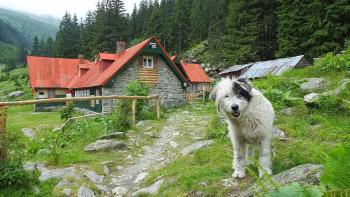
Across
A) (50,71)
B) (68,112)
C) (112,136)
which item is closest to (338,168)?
(112,136)

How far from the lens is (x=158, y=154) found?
33.4 feet

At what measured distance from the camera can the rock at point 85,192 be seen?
22.2ft

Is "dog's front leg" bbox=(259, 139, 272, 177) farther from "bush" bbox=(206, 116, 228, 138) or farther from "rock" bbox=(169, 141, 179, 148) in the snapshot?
"rock" bbox=(169, 141, 179, 148)

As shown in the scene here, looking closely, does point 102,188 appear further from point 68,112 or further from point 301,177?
point 68,112

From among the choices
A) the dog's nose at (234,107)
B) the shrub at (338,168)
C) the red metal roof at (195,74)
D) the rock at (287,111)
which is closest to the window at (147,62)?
the red metal roof at (195,74)

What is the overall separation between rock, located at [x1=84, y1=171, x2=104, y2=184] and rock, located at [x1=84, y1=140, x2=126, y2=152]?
83.7 inches

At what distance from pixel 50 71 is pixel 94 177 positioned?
44.7m

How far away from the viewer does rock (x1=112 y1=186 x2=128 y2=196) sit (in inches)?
277

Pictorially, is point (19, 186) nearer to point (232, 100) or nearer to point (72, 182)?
point (72, 182)

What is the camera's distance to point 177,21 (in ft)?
273

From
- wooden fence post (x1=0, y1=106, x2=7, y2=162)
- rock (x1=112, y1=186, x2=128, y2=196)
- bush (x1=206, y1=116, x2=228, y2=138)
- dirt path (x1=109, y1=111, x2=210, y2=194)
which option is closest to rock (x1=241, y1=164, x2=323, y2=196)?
rock (x1=112, y1=186, x2=128, y2=196)

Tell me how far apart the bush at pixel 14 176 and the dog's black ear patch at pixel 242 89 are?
4627 millimetres

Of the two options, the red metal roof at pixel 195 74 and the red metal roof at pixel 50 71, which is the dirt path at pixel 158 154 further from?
the red metal roof at pixel 50 71

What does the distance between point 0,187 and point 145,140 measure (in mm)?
5713
